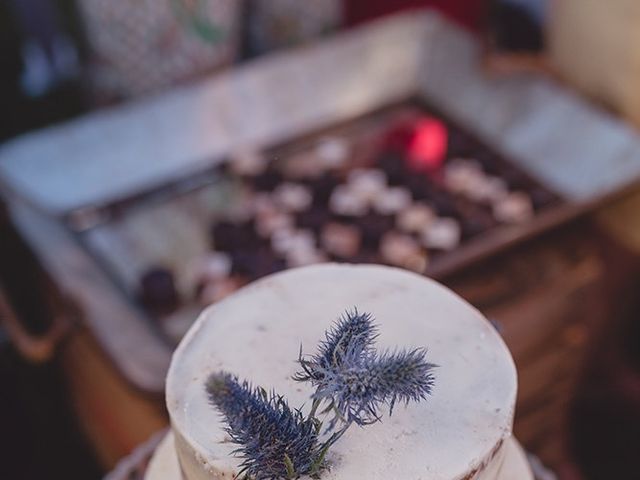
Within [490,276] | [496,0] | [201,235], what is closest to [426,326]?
[490,276]

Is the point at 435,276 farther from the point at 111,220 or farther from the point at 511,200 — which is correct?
the point at 111,220

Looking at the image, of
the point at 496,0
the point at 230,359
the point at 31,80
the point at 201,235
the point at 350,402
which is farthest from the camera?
the point at 31,80

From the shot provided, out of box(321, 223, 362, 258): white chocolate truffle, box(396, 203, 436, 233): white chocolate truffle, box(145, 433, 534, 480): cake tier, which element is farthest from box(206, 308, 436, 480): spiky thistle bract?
box(396, 203, 436, 233): white chocolate truffle

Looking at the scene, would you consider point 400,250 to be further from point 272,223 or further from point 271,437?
point 271,437

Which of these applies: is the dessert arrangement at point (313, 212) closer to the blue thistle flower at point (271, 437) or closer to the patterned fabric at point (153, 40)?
the patterned fabric at point (153, 40)

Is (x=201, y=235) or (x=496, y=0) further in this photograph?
(x=496, y=0)

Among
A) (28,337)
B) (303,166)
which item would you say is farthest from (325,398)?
(303,166)

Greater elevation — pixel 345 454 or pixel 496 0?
pixel 345 454
